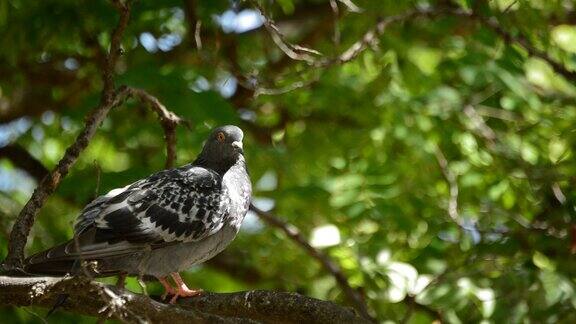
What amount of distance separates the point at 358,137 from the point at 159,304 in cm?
452

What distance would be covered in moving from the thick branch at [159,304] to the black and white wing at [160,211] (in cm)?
75

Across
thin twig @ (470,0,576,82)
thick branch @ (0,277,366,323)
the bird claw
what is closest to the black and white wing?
the bird claw

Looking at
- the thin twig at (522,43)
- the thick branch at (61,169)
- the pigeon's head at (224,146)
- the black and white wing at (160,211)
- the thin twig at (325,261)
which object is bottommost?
the thin twig at (325,261)

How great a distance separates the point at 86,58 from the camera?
27.2 ft

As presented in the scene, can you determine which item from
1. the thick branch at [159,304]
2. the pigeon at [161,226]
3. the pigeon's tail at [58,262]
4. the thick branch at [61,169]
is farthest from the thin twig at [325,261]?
the thick branch at [159,304]

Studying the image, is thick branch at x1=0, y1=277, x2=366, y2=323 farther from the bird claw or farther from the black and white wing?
the black and white wing

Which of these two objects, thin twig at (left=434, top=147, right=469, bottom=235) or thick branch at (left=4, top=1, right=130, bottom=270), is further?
thin twig at (left=434, top=147, right=469, bottom=235)

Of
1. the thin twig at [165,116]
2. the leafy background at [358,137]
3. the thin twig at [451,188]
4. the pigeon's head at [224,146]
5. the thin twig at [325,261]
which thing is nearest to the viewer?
the thin twig at [165,116]

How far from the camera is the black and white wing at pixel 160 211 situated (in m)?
5.22

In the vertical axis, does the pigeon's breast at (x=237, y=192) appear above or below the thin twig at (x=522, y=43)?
above

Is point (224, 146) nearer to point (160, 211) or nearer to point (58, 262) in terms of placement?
Result: point (160, 211)

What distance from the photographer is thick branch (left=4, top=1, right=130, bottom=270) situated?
4.70 metres

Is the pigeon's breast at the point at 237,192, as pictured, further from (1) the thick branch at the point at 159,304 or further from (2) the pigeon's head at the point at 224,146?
(1) the thick branch at the point at 159,304

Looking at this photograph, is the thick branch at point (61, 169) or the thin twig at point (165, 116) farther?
the thin twig at point (165, 116)
